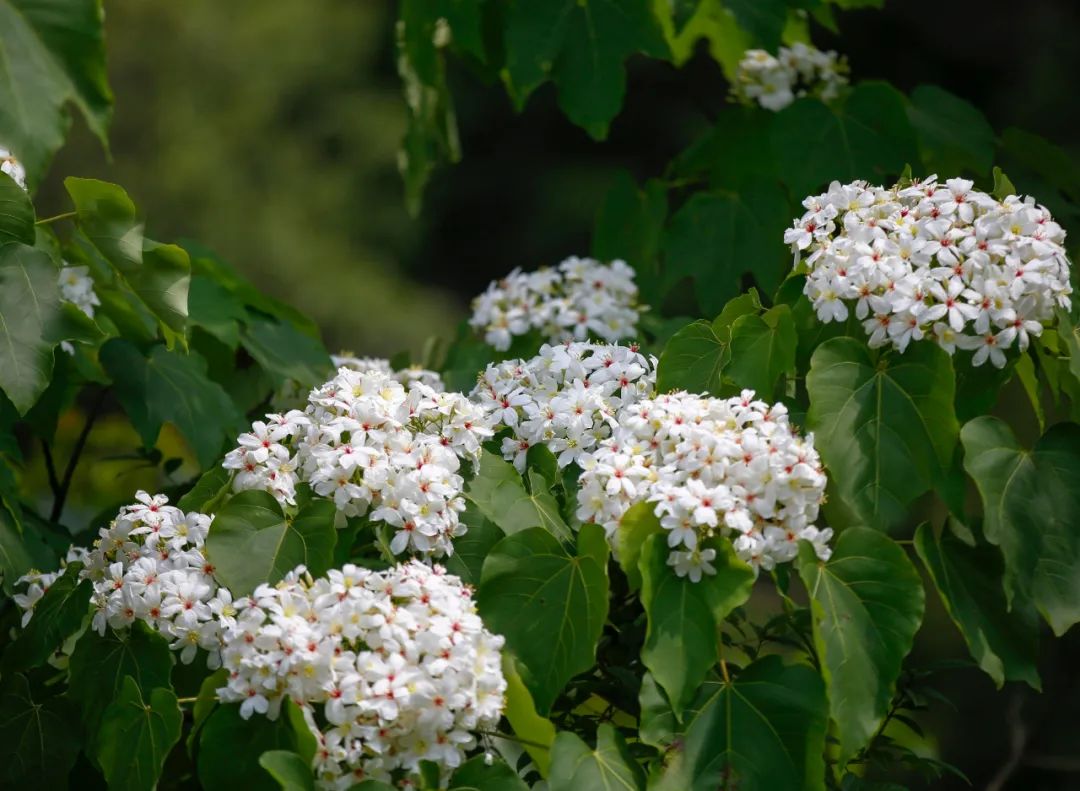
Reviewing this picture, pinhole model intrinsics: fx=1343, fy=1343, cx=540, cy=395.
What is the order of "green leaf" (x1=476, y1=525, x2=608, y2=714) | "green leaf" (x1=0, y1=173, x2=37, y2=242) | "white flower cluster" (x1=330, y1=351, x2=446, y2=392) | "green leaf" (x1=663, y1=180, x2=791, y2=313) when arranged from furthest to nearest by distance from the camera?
"green leaf" (x1=663, y1=180, x2=791, y2=313), "white flower cluster" (x1=330, y1=351, x2=446, y2=392), "green leaf" (x1=0, y1=173, x2=37, y2=242), "green leaf" (x1=476, y1=525, x2=608, y2=714)

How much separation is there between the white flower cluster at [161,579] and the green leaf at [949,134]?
7.61ft

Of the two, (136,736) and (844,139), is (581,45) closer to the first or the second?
(844,139)

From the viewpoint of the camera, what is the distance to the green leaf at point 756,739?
6.05 feet

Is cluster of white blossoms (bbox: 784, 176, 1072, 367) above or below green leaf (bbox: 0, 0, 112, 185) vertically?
below

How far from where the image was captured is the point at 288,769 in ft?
5.64

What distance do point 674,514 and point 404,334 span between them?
12653 mm

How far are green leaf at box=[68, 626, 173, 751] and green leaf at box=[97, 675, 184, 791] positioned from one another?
2.7 inches

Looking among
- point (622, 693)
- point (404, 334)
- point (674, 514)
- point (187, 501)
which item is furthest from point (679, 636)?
point (404, 334)

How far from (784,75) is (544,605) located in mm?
2227

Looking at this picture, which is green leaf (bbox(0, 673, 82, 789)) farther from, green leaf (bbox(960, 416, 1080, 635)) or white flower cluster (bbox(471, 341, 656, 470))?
green leaf (bbox(960, 416, 1080, 635))

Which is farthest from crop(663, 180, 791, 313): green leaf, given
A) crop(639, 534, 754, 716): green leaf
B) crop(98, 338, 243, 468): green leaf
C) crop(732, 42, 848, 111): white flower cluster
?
crop(639, 534, 754, 716): green leaf

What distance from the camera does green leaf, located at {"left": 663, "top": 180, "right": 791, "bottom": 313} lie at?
347cm

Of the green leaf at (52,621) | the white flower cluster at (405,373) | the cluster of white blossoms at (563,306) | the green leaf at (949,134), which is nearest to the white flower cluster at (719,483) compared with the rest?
the green leaf at (52,621)

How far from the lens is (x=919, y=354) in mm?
2057
